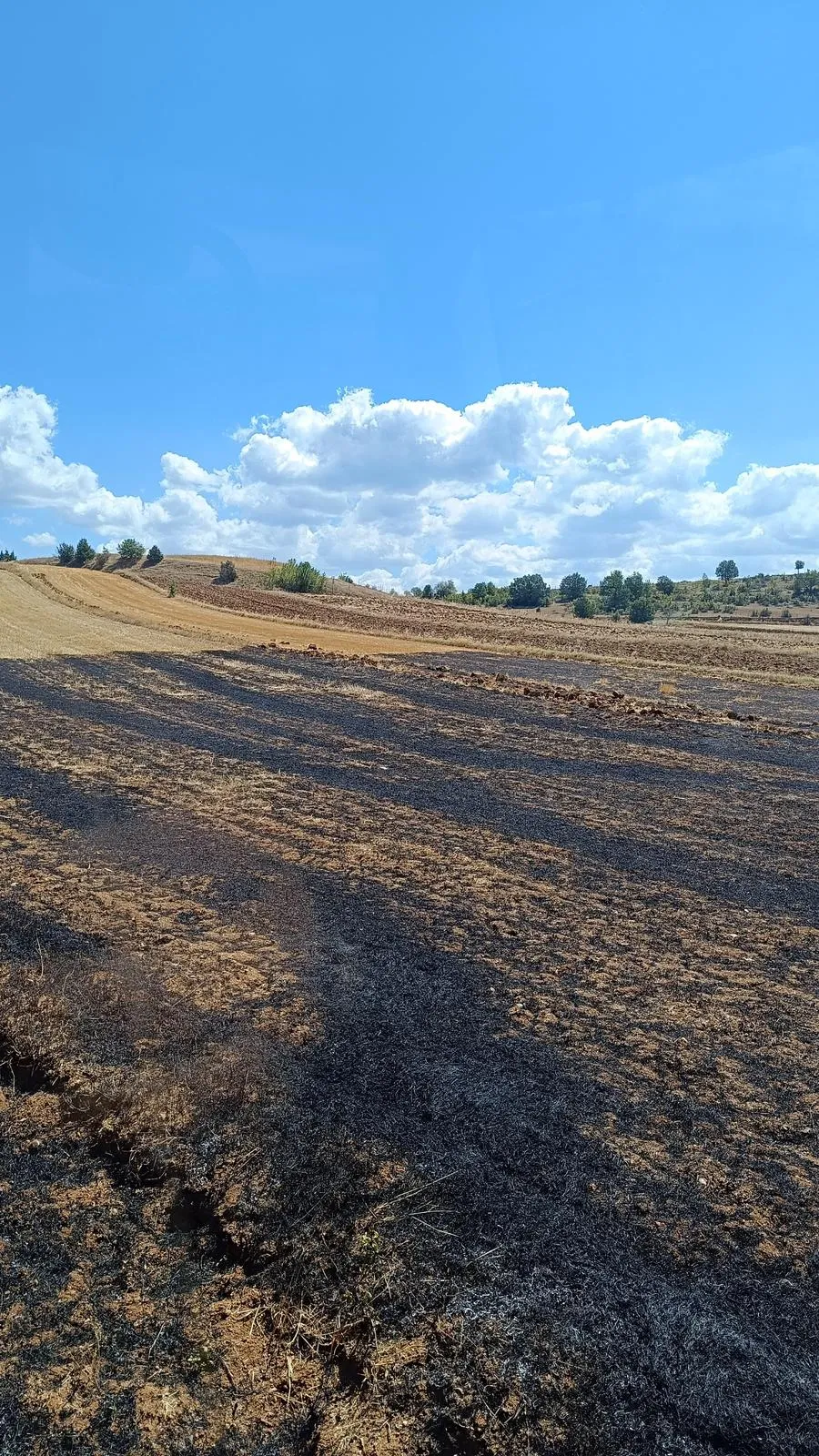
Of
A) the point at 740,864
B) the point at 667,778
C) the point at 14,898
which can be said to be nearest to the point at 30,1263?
the point at 14,898

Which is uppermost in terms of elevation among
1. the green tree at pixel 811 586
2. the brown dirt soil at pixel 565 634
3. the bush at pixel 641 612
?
the green tree at pixel 811 586

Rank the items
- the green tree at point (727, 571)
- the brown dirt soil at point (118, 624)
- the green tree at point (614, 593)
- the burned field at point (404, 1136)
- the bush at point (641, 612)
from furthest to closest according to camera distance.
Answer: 1. the green tree at point (727, 571)
2. the green tree at point (614, 593)
3. the bush at point (641, 612)
4. the brown dirt soil at point (118, 624)
5. the burned field at point (404, 1136)

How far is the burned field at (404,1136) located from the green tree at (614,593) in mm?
49622

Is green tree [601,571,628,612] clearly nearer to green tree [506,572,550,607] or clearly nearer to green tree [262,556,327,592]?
green tree [506,572,550,607]

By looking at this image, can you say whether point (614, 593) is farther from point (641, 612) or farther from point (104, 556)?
point (104, 556)

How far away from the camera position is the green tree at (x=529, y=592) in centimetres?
5650

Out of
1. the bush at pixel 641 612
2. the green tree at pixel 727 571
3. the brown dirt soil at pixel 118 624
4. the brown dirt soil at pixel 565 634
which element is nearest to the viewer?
the brown dirt soil at pixel 118 624

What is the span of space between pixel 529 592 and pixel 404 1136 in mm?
55874

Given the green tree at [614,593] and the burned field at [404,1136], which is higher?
the green tree at [614,593]

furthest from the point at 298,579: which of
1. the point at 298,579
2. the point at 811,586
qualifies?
the point at 811,586

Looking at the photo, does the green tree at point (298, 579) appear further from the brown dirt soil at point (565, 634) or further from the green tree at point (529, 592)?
the green tree at point (529, 592)

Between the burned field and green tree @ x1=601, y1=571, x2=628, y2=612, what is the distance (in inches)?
1954

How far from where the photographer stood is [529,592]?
2243 inches

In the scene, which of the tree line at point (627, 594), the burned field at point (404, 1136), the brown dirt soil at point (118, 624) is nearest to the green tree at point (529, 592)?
the tree line at point (627, 594)
